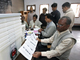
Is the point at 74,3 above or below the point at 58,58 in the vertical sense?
above

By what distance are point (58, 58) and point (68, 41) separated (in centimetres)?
32

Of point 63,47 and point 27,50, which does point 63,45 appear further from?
point 27,50

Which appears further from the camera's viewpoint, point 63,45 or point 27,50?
point 63,45

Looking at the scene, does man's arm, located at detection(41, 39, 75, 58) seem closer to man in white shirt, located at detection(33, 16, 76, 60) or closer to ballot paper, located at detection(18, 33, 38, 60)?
man in white shirt, located at detection(33, 16, 76, 60)

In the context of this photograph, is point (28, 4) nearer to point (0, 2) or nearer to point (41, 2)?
point (41, 2)

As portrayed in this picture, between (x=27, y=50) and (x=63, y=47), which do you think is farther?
(x=63, y=47)

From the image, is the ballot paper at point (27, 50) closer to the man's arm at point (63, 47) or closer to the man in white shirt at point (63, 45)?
the man in white shirt at point (63, 45)

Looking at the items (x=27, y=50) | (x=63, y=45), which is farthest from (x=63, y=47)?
(x=27, y=50)

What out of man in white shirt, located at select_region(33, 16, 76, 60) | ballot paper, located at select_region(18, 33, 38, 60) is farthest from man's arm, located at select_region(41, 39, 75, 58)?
ballot paper, located at select_region(18, 33, 38, 60)

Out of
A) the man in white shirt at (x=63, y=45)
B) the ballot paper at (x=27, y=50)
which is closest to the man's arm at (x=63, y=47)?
the man in white shirt at (x=63, y=45)

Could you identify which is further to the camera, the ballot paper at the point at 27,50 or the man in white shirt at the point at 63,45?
the man in white shirt at the point at 63,45

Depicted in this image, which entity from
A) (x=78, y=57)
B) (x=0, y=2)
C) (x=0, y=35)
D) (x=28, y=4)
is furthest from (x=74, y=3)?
(x=0, y=35)

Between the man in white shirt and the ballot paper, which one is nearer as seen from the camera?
the ballot paper

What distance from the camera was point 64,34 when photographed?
0.89 m
